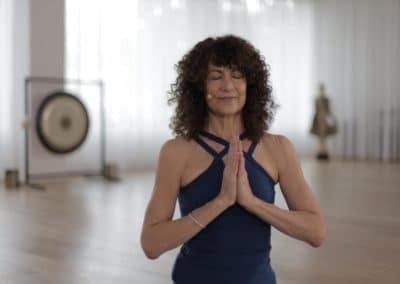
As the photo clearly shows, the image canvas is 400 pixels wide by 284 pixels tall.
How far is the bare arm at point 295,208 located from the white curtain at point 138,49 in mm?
3942

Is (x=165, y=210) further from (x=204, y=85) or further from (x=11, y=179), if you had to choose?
(x=11, y=179)

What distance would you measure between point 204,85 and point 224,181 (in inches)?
7.6

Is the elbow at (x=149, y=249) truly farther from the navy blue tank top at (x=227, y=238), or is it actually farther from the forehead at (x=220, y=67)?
the forehead at (x=220, y=67)

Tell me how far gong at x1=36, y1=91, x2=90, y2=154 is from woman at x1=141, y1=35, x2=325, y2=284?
3.89 meters

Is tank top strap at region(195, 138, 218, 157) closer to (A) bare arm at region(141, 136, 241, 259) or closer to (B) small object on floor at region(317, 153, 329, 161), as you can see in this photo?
(A) bare arm at region(141, 136, 241, 259)

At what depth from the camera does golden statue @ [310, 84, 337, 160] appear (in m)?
7.31

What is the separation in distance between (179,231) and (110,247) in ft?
5.01

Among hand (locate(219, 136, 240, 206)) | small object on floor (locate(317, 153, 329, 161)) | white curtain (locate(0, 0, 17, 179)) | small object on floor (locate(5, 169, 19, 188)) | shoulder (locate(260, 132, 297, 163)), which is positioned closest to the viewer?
hand (locate(219, 136, 240, 206))

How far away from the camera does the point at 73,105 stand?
196 inches

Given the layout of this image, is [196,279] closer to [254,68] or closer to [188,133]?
[188,133]

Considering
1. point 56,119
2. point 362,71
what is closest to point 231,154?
point 56,119

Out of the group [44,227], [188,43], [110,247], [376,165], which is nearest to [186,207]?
[110,247]

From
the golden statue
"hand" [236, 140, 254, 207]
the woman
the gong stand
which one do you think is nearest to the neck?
the woman

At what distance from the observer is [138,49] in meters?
5.89
